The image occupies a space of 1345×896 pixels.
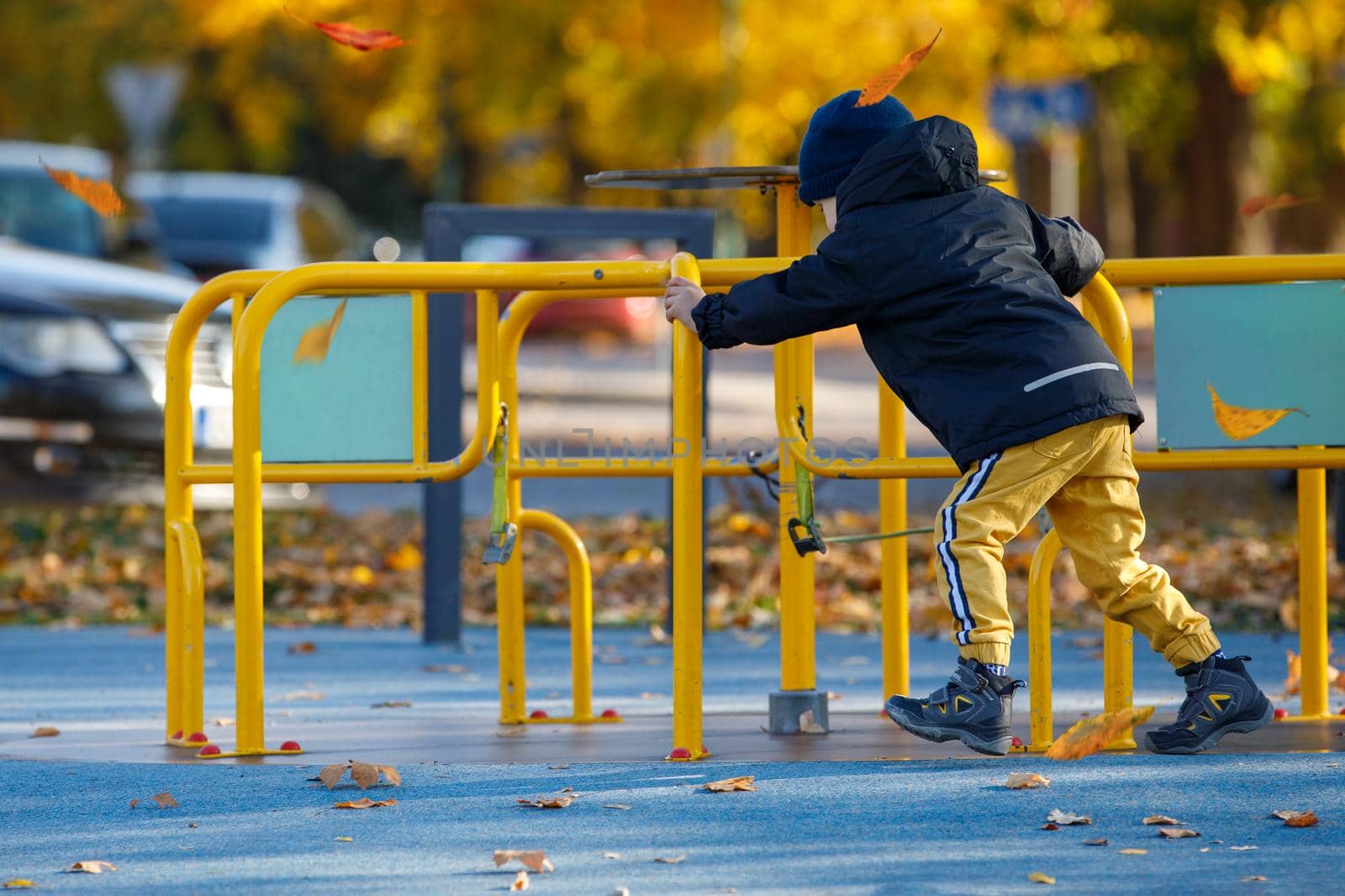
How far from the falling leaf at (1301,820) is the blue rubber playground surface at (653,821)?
26 millimetres

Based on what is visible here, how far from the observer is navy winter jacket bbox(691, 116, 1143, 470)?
14.1 feet

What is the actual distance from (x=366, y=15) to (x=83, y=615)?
590 inches

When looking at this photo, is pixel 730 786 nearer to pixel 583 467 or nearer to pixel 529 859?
pixel 529 859

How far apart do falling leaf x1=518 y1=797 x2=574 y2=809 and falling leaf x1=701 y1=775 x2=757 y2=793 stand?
0.96 feet

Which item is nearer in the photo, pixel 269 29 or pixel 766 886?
pixel 766 886

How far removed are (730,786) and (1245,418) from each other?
5.65 ft

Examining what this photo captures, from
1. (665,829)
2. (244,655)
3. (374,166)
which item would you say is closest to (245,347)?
(244,655)

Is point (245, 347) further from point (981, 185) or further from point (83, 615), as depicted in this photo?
point (83, 615)

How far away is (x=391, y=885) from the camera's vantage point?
3652mm

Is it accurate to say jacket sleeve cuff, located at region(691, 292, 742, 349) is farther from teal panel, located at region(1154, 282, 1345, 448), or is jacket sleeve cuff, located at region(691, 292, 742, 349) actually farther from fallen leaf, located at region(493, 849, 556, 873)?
Result: teal panel, located at region(1154, 282, 1345, 448)

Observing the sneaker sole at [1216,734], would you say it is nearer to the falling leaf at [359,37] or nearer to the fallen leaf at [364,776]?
the fallen leaf at [364,776]

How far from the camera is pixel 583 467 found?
5.53m

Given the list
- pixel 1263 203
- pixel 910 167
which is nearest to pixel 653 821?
pixel 910 167

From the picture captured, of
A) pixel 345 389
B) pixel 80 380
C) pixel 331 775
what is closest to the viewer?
pixel 331 775
